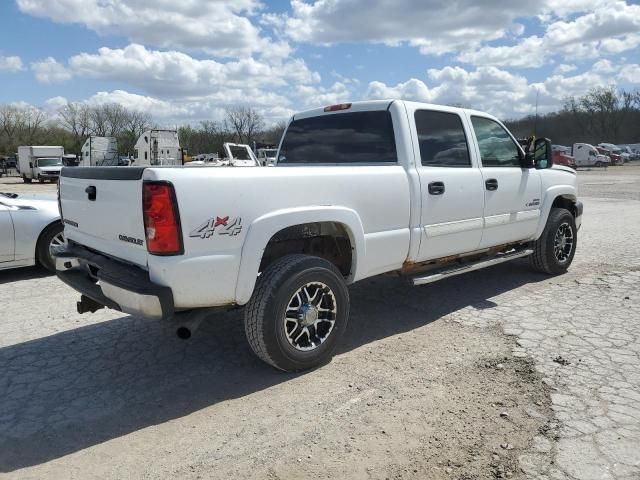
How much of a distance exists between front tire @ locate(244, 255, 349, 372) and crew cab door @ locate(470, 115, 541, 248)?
2094 millimetres

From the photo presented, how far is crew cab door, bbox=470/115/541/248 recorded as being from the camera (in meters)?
5.22

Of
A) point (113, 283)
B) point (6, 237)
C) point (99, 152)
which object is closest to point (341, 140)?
point (113, 283)

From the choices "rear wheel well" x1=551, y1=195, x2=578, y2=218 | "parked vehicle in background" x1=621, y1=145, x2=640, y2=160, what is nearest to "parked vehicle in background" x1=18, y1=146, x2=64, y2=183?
"rear wheel well" x1=551, y1=195, x2=578, y2=218

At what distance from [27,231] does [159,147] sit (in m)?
23.2

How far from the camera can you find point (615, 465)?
263 cm

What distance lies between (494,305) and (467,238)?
0.86m

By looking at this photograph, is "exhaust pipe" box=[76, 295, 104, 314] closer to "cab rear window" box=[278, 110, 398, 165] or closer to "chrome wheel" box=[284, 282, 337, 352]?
"chrome wheel" box=[284, 282, 337, 352]

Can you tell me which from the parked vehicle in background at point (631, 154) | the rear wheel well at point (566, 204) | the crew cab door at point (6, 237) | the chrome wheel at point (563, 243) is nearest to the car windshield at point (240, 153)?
the crew cab door at point (6, 237)

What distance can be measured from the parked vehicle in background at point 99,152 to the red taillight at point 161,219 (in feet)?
117

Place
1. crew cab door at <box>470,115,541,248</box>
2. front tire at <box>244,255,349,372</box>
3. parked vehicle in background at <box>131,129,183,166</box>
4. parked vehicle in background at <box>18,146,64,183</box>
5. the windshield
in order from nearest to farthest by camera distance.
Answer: front tire at <box>244,255,349,372</box> → crew cab door at <box>470,115,541,248</box> → parked vehicle in background at <box>131,129,183,166</box> → parked vehicle in background at <box>18,146,64,183</box> → the windshield

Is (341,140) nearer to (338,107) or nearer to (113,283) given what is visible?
(338,107)

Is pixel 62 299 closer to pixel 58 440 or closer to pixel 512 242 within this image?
pixel 58 440

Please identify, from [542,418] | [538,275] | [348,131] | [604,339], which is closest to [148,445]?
[542,418]

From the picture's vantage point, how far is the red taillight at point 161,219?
304 cm
